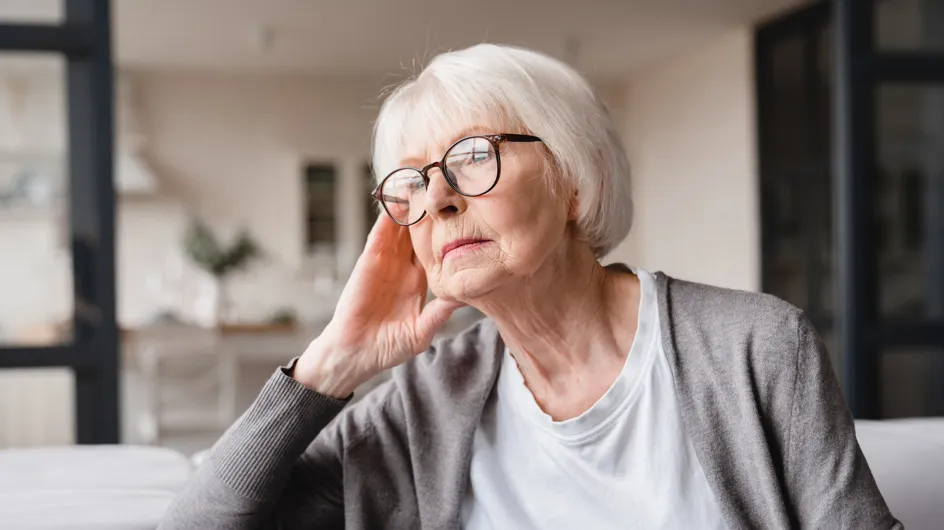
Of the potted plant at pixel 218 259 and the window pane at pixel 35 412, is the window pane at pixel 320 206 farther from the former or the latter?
the window pane at pixel 35 412

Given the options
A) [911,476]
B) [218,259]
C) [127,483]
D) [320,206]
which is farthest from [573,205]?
[320,206]

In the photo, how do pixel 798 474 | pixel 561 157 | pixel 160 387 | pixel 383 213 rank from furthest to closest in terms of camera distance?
pixel 160 387
pixel 383 213
pixel 561 157
pixel 798 474

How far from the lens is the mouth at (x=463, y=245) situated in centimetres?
120

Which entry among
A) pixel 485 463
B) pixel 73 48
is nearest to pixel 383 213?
pixel 485 463

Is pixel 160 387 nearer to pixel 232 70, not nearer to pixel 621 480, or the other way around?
pixel 232 70

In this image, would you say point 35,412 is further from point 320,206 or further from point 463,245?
point 320,206

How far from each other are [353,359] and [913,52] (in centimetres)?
223

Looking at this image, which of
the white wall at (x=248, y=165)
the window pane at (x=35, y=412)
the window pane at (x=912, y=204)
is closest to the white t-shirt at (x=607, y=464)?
the window pane at (x=35, y=412)

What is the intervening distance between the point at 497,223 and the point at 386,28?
5.36 metres

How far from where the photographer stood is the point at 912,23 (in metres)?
4.03

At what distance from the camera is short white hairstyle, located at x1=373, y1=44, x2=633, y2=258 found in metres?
1.19

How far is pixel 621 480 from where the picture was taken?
1199 millimetres

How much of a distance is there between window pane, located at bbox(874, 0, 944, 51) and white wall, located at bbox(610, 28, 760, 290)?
2319 millimetres

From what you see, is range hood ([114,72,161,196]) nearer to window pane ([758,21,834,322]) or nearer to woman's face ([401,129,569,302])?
window pane ([758,21,834,322])
